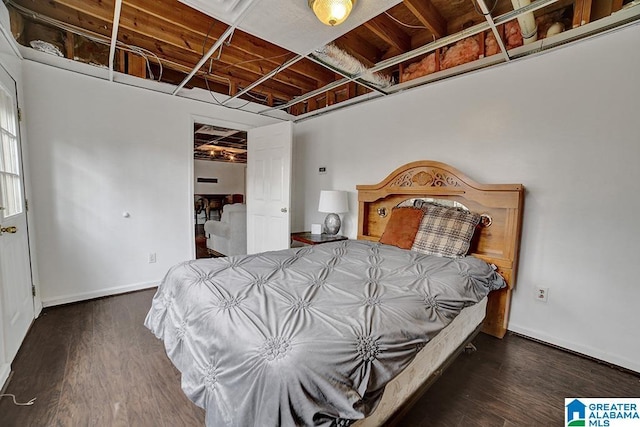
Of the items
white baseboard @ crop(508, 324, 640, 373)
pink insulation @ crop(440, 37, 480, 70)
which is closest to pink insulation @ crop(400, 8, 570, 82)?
pink insulation @ crop(440, 37, 480, 70)

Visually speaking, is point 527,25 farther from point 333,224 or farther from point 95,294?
point 95,294

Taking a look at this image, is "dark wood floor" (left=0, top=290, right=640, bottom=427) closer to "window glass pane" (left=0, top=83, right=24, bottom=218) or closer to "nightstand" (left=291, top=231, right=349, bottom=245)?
"window glass pane" (left=0, top=83, right=24, bottom=218)

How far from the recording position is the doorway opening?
513 cm

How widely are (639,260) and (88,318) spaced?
4359 mm

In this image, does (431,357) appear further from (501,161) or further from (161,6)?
(161,6)

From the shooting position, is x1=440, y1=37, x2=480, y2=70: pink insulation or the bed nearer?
the bed

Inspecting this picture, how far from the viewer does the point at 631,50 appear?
1.82 meters

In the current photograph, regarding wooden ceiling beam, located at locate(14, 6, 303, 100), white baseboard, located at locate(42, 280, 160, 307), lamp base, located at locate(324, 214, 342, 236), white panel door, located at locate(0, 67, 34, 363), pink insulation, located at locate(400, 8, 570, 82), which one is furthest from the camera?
lamp base, located at locate(324, 214, 342, 236)

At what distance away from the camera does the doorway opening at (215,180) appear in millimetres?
5133

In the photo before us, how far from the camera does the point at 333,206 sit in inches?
133

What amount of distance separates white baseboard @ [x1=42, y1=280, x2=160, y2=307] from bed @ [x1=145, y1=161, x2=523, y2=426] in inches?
A: 63.2

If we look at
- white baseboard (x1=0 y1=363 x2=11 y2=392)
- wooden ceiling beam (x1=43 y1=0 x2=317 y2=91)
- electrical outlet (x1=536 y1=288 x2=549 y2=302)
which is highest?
wooden ceiling beam (x1=43 y1=0 x2=317 y2=91)

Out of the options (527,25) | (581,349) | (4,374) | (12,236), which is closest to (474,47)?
(527,25)

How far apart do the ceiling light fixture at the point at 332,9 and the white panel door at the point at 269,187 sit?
1.96 m
